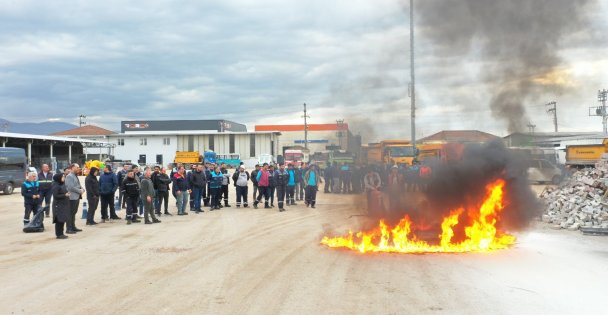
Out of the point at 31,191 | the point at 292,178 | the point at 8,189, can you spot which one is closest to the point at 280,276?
the point at 31,191

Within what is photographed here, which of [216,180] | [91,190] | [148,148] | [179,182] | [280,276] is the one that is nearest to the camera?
[280,276]

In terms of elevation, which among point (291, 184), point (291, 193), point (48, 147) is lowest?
point (291, 193)

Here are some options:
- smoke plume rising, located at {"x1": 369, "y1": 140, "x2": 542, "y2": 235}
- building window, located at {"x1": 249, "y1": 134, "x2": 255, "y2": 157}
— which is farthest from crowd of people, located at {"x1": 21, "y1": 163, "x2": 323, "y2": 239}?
building window, located at {"x1": 249, "y1": 134, "x2": 255, "y2": 157}

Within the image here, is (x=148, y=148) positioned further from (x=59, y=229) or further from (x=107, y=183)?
(x=59, y=229)

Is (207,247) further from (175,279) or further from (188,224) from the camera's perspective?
(188,224)

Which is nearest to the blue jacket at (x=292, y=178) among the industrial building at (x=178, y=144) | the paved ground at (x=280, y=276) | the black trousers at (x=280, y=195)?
the black trousers at (x=280, y=195)

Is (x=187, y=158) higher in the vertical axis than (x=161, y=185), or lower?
higher

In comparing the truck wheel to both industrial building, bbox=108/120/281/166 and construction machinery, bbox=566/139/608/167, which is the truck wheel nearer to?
construction machinery, bbox=566/139/608/167

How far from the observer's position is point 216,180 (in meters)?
18.4

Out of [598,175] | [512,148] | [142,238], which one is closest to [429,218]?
[512,148]

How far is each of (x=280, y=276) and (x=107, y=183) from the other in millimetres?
9036

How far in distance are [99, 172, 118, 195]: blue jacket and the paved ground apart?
2.68m

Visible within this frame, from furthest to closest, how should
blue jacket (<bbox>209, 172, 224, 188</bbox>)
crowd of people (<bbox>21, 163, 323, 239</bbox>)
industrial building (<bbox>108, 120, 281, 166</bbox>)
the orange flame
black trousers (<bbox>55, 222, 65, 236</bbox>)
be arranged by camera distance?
industrial building (<bbox>108, 120, 281, 166</bbox>), blue jacket (<bbox>209, 172, 224, 188</bbox>), crowd of people (<bbox>21, 163, 323, 239</bbox>), black trousers (<bbox>55, 222, 65, 236</bbox>), the orange flame

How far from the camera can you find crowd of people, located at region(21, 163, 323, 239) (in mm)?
12773
